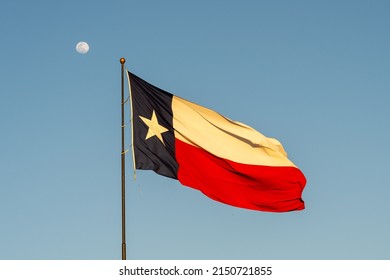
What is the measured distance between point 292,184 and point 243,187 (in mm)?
1826

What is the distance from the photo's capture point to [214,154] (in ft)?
111

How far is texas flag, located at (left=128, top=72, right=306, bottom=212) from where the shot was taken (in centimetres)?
3231

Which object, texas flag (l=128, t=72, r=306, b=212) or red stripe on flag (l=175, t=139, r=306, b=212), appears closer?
texas flag (l=128, t=72, r=306, b=212)

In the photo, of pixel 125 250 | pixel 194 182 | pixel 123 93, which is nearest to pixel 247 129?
pixel 194 182

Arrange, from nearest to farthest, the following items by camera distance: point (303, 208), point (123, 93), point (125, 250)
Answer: point (125, 250) < point (123, 93) < point (303, 208)

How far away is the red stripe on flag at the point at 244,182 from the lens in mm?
33188

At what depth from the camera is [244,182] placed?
3381cm

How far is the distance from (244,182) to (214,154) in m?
1.51

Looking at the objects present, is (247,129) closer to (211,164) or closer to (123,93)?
(211,164)

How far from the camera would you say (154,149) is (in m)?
31.9

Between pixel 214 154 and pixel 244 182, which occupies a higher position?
pixel 214 154

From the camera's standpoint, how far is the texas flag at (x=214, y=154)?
3231 cm

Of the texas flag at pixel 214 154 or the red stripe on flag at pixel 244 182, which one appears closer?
the texas flag at pixel 214 154

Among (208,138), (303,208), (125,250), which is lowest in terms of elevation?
(125,250)
